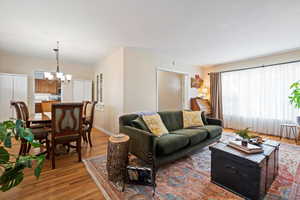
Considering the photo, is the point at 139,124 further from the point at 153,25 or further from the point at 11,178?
the point at 153,25

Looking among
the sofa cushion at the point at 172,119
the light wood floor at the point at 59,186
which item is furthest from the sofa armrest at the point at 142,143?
the sofa cushion at the point at 172,119

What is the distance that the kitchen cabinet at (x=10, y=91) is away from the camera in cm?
396

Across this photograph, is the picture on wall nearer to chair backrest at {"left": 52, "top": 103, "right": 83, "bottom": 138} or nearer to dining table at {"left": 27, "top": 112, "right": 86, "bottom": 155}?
chair backrest at {"left": 52, "top": 103, "right": 83, "bottom": 138}

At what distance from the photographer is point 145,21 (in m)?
2.42

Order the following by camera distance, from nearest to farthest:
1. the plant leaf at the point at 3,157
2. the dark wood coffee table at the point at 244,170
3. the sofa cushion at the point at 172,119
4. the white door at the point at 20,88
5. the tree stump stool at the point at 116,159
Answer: the plant leaf at the point at 3,157 < the dark wood coffee table at the point at 244,170 < the tree stump stool at the point at 116,159 < the sofa cushion at the point at 172,119 < the white door at the point at 20,88

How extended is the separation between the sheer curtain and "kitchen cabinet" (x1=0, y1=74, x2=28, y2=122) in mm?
6925

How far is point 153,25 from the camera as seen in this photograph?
8.41 feet

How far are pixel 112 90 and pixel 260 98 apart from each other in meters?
4.76

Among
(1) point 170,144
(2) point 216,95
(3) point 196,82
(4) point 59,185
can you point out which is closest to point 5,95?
(4) point 59,185

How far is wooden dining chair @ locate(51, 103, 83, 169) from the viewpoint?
2.31 meters

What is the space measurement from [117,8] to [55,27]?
4.72ft

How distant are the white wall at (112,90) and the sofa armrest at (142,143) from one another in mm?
1379

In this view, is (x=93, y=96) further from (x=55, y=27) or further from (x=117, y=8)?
(x=117, y=8)

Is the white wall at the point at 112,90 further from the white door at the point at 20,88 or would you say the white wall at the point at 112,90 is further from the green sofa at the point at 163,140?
the white door at the point at 20,88
